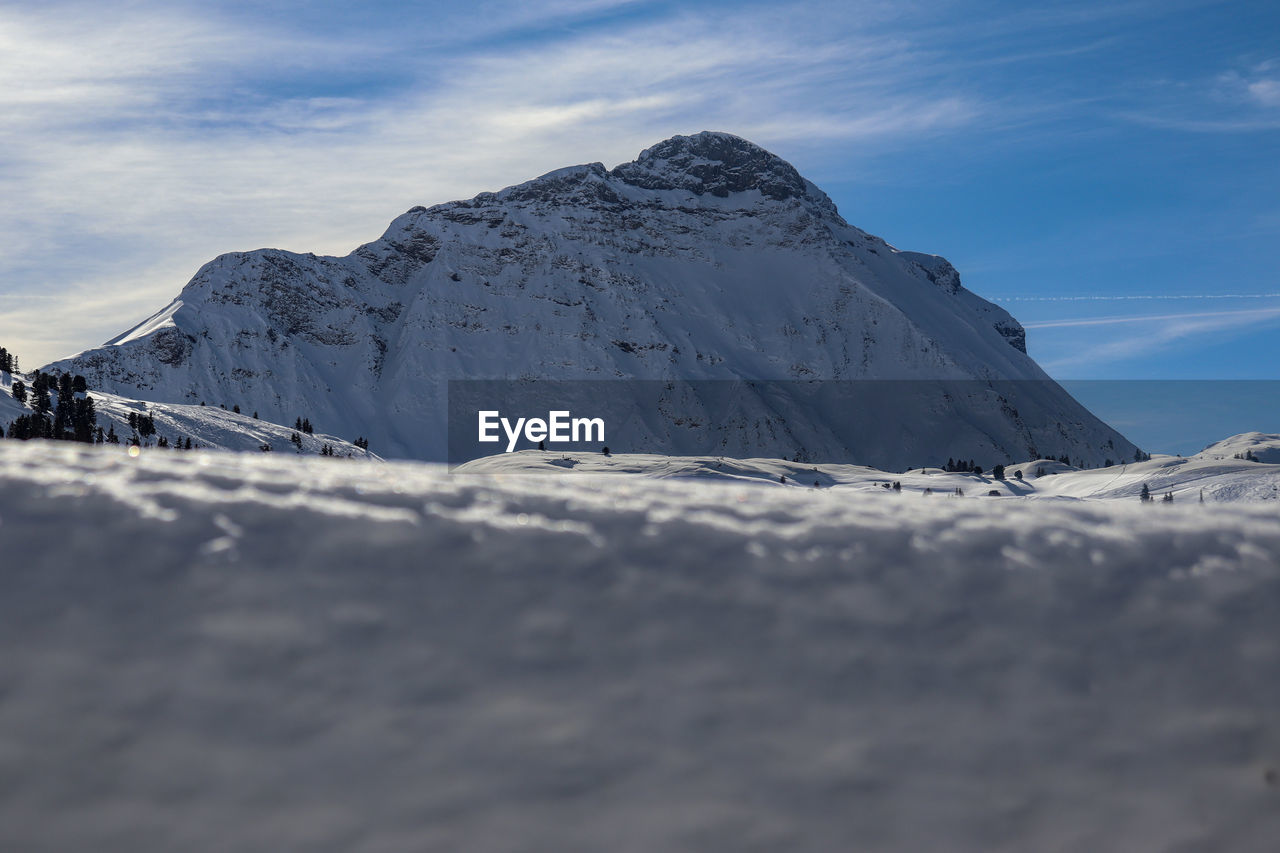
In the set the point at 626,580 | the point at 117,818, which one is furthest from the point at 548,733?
the point at 117,818

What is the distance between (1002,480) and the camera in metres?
140

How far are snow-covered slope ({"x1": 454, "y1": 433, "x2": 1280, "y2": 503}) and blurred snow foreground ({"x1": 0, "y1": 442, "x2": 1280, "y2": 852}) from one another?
10369cm

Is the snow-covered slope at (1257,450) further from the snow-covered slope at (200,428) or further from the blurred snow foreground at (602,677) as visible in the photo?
the blurred snow foreground at (602,677)

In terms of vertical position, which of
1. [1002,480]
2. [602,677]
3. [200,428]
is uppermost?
[200,428]

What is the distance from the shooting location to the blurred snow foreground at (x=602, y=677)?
4.35m

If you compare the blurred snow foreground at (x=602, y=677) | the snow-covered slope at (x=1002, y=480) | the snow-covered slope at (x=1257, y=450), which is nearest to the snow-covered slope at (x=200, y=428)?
the snow-covered slope at (x=1002, y=480)

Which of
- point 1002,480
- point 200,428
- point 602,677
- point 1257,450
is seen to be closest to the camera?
point 602,677

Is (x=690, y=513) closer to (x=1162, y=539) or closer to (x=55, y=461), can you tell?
(x=1162, y=539)

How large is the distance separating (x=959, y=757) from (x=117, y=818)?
3.40 metres

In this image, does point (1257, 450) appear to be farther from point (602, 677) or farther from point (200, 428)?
point (602, 677)

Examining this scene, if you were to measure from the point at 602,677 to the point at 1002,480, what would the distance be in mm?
143624

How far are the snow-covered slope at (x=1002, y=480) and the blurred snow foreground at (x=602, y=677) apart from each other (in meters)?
104

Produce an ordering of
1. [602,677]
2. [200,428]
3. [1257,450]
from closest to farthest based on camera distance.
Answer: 1. [602,677]
2. [200,428]
3. [1257,450]

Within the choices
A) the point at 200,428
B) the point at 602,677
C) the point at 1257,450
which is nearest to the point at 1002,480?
the point at 1257,450
